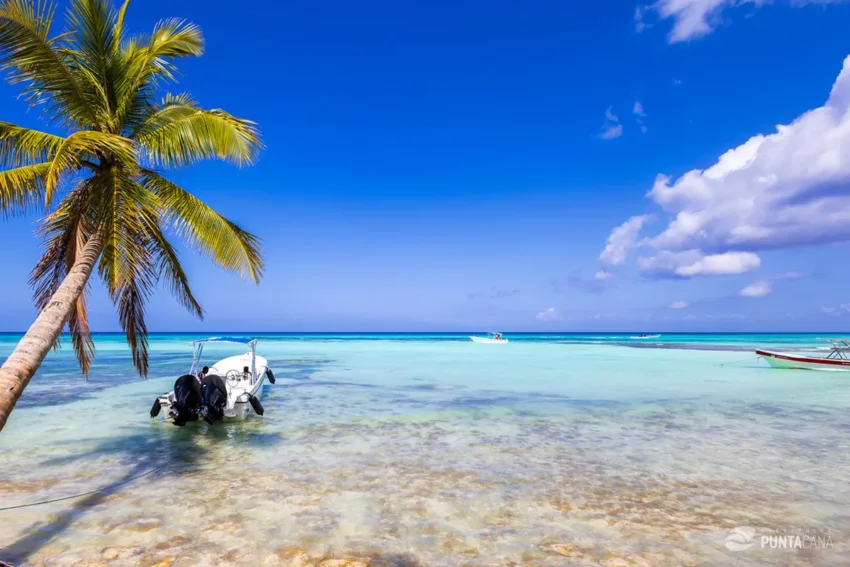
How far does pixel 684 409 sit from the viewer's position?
15312 mm

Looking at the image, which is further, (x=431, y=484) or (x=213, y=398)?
(x=213, y=398)

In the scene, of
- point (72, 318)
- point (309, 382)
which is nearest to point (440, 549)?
point (72, 318)

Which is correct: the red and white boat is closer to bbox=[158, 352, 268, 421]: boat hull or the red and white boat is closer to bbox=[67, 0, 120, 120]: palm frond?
bbox=[158, 352, 268, 421]: boat hull

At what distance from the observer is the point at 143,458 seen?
9.34 m

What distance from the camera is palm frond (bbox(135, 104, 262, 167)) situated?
786cm

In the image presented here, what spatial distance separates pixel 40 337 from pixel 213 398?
6372mm

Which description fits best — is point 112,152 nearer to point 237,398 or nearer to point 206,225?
point 206,225

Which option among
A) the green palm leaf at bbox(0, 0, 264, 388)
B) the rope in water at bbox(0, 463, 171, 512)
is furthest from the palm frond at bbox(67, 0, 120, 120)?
the rope in water at bbox(0, 463, 171, 512)

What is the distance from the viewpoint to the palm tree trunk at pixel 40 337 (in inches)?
198

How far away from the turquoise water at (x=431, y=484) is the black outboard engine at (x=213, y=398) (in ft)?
1.46

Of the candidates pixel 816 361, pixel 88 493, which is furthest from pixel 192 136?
pixel 816 361

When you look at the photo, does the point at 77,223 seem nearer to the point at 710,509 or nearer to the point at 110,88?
the point at 110,88

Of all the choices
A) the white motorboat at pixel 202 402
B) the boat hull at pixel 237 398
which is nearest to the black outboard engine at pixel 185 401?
the white motorboat at pixel 202 402

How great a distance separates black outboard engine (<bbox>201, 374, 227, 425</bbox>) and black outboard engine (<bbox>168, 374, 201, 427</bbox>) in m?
0.16
